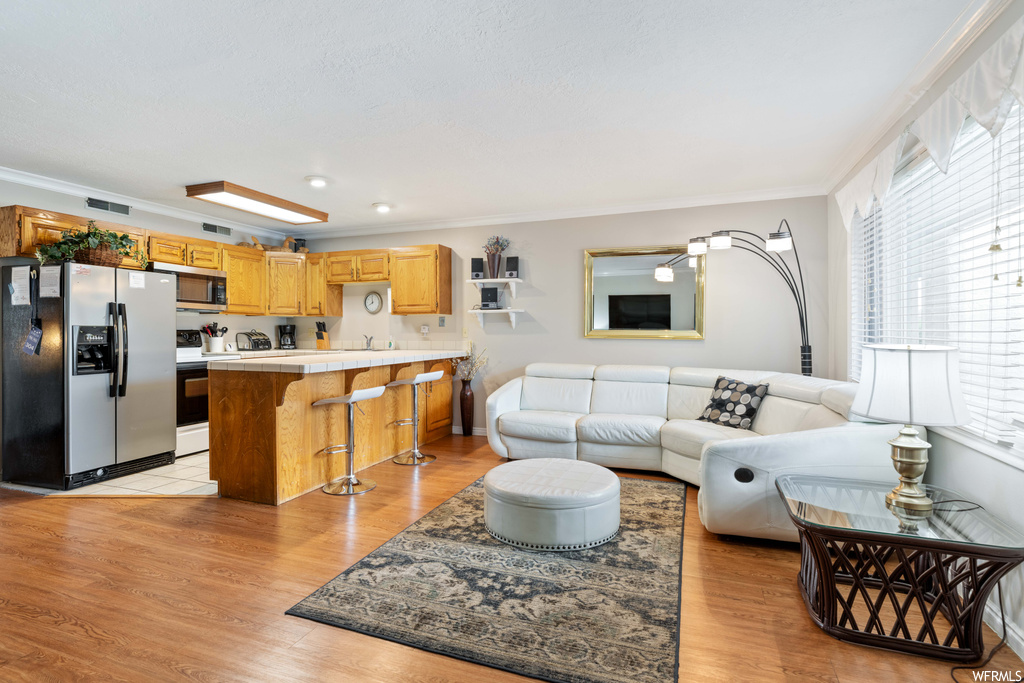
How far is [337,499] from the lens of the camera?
347 centimetres

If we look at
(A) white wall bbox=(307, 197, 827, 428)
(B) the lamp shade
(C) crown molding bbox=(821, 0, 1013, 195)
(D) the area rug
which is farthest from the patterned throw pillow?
(B) the lamp shade

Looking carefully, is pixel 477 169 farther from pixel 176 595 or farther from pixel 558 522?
pixel 176 595

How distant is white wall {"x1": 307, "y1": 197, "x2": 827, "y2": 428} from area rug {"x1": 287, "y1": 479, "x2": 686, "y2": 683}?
2.24 metres

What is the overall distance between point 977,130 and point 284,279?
585 cm

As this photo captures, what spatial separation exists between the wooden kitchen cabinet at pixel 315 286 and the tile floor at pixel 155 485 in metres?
2.23

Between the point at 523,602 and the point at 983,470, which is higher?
the point at 983,470

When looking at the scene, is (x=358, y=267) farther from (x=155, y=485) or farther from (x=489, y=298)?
(x=155, y=485)

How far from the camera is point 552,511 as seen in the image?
2.62 meters

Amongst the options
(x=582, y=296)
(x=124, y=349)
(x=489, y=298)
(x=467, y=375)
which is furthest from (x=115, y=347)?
(x=582, y=296)

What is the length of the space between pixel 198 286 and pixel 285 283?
1.01 meters

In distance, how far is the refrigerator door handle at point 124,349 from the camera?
13.0 ft

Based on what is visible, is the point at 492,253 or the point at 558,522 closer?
the point at 558,522

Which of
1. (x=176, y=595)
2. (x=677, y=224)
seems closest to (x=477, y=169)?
(x=677, y=224)

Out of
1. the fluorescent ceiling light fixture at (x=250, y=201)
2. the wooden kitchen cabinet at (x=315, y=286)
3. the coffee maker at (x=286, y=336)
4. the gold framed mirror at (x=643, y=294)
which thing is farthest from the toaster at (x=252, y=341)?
the gold framed mirror at (x=643, y=294)
